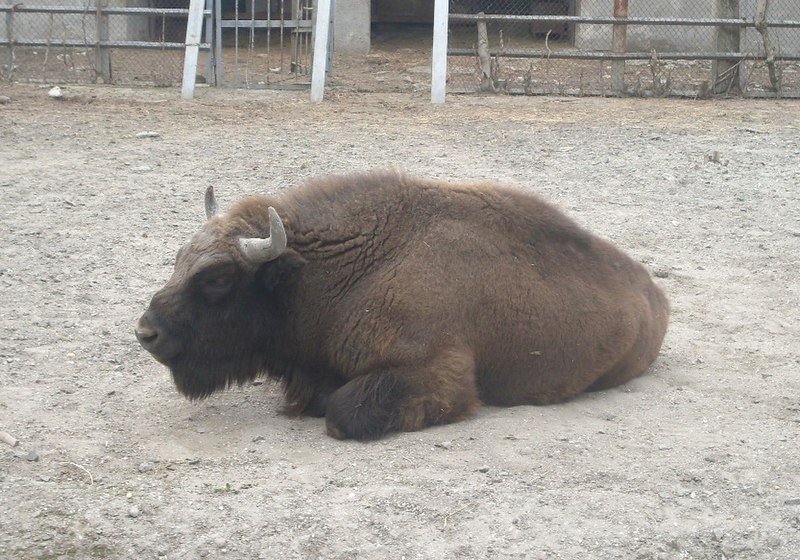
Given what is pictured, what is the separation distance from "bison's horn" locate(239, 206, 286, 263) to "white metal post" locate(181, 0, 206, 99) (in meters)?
9.42

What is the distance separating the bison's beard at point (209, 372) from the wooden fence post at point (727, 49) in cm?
1170

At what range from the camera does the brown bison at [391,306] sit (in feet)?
18.7

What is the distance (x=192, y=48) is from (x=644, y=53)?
6.29m

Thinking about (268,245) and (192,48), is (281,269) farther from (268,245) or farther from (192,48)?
(192,48)

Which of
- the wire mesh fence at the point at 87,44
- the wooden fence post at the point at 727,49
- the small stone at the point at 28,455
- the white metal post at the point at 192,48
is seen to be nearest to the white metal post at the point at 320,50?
the white metal post at the point at 192,48

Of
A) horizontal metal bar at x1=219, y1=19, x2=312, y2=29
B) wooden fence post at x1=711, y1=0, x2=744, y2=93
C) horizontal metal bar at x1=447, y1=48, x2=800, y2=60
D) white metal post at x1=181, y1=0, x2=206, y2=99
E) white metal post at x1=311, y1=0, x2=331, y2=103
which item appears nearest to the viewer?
white metal post at x1=181, y1=0, x2=206, y2=99

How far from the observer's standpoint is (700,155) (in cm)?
1192

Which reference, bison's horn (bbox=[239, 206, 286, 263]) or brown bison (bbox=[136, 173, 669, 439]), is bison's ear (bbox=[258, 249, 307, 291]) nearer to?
brown bison (bbox=[136, 173, 669, 439])

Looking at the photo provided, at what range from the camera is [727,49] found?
16.4m

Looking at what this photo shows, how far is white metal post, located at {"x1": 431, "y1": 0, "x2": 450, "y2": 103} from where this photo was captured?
1488cm

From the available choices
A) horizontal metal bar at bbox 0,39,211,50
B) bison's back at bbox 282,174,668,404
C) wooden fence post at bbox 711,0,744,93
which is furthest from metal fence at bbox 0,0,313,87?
bison's back at bbox 282,174,668,404

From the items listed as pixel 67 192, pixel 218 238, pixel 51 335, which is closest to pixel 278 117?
pixel 67 192

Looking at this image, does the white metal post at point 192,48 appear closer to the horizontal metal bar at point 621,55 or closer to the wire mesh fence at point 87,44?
the wire mesh fence at point 87,44

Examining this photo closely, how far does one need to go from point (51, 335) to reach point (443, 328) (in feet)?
8.37
